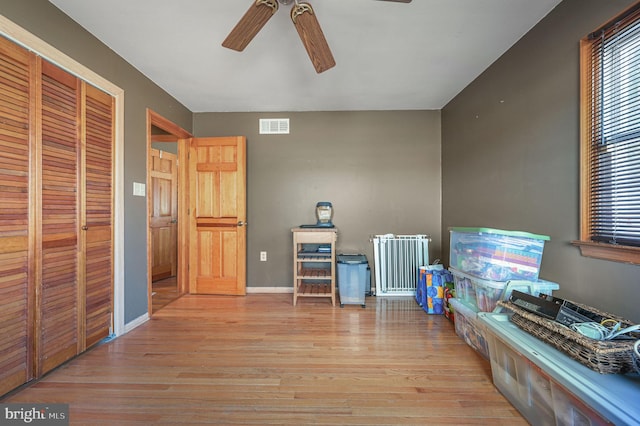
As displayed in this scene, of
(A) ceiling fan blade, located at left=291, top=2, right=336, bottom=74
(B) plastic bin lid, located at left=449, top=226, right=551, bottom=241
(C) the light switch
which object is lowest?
(B) plastic bin lid, located at left=449, top=226, right=551, bottom=241

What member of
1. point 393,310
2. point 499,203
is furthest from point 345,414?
point 499,203

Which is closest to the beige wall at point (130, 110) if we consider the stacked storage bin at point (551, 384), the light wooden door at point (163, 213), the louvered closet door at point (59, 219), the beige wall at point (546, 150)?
the louvered closet door at point (59, 219)

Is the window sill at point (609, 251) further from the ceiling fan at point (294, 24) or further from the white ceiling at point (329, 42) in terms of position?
the ceiling fan at point (294, 24)

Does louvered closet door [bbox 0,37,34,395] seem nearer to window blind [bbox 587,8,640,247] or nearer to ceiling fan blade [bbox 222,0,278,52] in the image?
ceiling fan blade [bbox 222,0,278,52]

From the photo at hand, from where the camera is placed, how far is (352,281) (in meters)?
2.80

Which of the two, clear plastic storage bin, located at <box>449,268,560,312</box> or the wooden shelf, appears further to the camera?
the wooden shelf

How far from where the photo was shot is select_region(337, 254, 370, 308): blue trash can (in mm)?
2781

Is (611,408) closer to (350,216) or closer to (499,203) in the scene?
(499,203)

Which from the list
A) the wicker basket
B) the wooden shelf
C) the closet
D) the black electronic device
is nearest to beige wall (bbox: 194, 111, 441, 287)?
the wooden shelf

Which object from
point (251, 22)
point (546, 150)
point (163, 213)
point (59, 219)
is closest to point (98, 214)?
point (59, 219)

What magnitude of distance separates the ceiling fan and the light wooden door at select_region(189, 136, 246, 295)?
5.44 ft

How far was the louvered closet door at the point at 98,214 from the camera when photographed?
1883 mm

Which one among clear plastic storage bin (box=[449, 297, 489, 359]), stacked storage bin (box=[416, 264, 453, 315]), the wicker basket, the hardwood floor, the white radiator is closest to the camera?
the wicker basket

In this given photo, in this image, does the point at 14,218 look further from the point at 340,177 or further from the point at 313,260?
the point at 340,177
